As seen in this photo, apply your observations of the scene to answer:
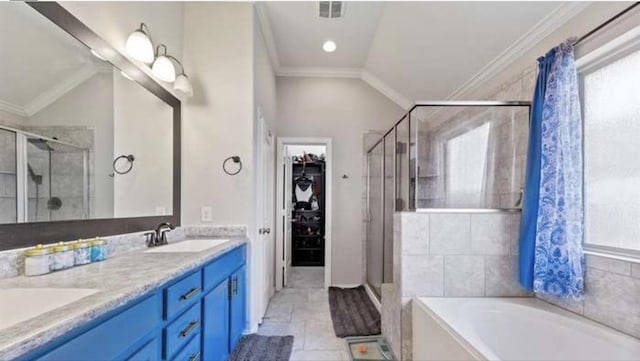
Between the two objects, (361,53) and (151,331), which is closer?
(151,331)

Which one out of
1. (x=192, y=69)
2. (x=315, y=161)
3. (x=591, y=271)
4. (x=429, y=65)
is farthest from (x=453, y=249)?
(x=315, y=161)

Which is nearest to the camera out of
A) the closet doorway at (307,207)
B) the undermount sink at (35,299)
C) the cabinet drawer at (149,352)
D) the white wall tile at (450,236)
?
the undermount sink at (35,299)

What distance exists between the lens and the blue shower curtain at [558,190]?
1673 millimetres

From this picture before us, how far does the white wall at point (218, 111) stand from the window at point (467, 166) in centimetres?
165

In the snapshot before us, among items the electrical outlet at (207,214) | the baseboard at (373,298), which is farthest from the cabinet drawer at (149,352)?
the baseboard at (373,298)

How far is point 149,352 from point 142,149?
145cm

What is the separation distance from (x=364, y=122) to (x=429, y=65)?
1.27 metres

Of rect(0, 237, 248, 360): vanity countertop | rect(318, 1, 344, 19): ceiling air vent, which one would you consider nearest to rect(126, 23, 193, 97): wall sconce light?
rect(0, 237, 248, 360): vanity countertop

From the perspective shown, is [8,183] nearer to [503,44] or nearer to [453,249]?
[453,249]

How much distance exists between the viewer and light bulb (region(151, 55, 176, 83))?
2.20m

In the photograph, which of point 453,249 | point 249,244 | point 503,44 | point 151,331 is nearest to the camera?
point 151,331

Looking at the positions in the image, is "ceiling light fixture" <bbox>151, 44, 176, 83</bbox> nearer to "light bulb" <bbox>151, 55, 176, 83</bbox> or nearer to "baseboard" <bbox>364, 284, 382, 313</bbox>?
"light bulb" <bbox>151, 55, 176, 83</bbox>

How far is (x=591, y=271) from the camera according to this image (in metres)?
1.62

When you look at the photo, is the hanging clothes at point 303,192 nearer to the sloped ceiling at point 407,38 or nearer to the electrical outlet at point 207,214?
the sloped ceiling at point 407,38
